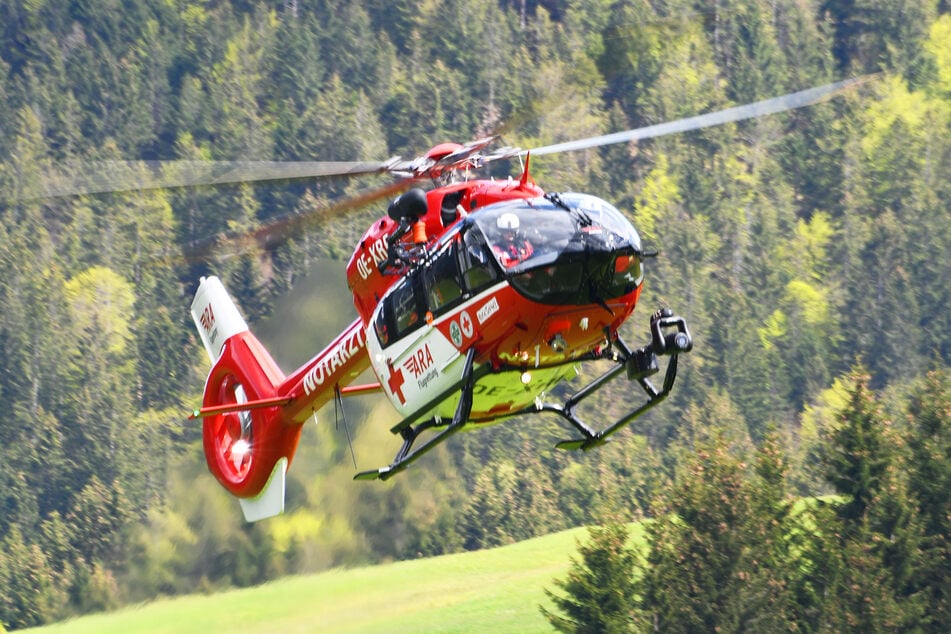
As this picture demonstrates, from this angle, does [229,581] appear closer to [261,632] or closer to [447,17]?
[261,632]

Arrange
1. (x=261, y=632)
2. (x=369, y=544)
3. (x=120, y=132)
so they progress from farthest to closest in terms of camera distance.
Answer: (x=120, y=132)
(x=369, y=544)
(x=261, y=632)

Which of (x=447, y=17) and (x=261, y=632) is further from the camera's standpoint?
(x=447, y=17)

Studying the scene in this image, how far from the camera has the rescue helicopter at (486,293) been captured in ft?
71.0

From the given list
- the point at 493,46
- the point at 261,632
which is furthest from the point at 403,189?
the point at 493,46

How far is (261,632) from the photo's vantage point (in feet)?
157

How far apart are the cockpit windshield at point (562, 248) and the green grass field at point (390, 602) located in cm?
2539

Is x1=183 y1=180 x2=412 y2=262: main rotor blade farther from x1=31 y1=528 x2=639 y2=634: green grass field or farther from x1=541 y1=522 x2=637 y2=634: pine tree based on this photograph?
x1=541 y1=522 x2=637 y2=634: pine tree

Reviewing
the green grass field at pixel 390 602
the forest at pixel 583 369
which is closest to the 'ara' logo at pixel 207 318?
the forest at pixel 583 369

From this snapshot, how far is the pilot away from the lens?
21562 mm

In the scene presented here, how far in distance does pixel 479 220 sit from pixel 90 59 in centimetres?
13182

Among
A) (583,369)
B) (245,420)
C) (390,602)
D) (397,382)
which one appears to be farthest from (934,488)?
(583,369)

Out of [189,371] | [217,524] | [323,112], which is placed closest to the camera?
[217,524]

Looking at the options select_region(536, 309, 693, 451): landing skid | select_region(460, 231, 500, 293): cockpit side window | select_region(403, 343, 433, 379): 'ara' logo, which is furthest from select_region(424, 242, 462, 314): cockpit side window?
select_region(536, 309, 693, 451): landing skid

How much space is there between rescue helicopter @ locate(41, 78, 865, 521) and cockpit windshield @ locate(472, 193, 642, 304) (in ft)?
0.05
